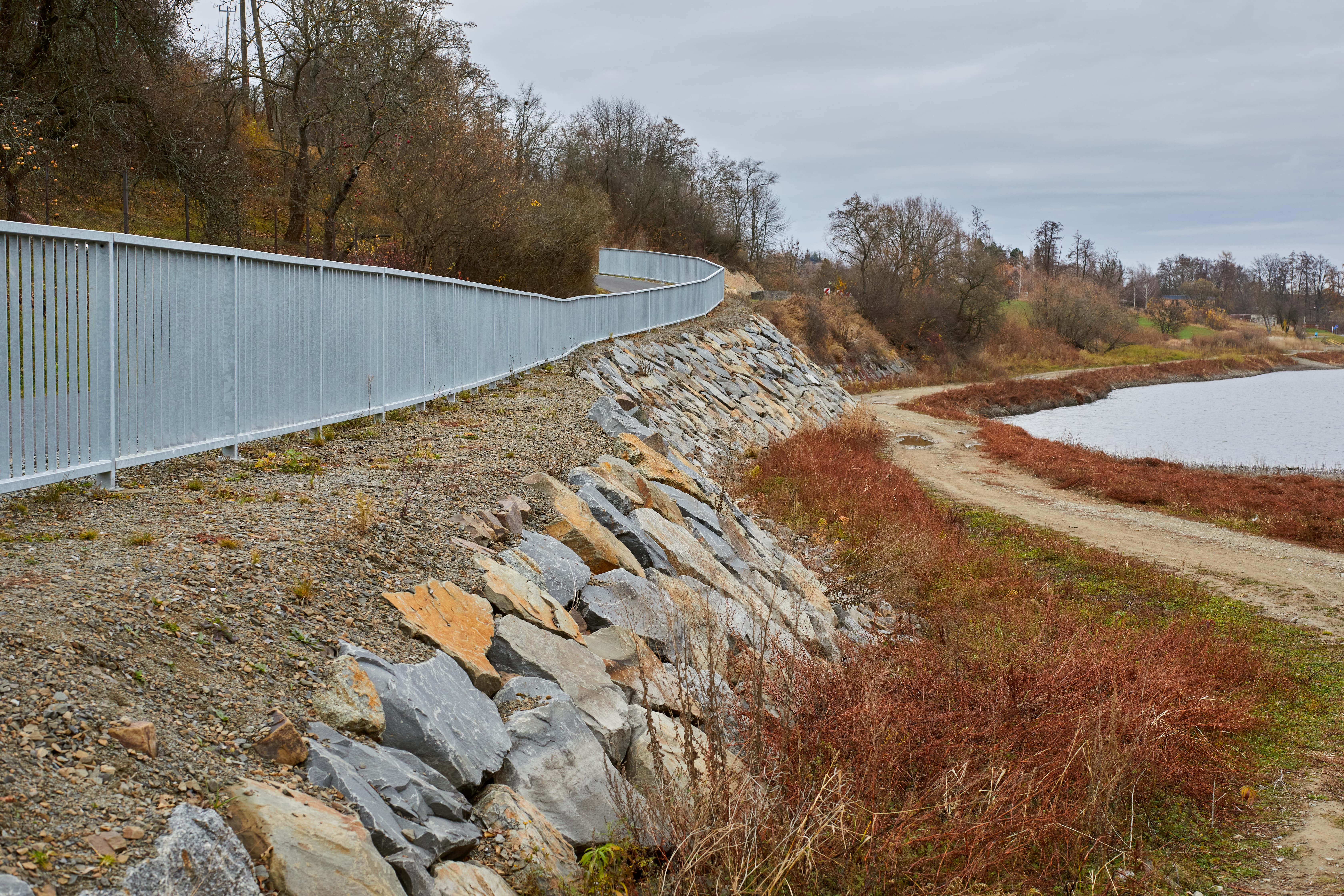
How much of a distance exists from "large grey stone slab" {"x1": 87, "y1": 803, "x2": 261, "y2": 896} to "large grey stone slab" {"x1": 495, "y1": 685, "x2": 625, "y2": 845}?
1.38m

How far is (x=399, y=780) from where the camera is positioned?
11.9 feet

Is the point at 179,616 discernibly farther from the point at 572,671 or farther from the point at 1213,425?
the point at 1213,425

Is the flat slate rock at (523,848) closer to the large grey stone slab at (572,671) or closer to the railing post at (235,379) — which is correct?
the large grey stone slab at (572,671)

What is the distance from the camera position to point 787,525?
575 inches

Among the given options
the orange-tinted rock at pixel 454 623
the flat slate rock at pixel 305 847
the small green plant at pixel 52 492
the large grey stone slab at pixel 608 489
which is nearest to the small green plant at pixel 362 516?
the orange-tinted rock at pixel 454 623

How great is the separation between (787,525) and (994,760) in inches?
354

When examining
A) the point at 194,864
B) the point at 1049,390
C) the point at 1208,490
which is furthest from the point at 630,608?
the point at 1049,390

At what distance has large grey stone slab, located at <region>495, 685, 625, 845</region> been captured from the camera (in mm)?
4090

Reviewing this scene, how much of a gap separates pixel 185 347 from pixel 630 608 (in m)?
4.04

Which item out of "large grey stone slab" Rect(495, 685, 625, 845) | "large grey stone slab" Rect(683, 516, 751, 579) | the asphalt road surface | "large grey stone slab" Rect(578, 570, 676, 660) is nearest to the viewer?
"large grey stone slab" Rect(495, 685, 625, 845)

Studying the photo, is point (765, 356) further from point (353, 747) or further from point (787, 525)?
point (353, 747)

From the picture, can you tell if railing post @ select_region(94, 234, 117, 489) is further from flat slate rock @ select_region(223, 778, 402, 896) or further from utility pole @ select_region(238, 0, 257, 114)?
utility pole @ select_region(238, 0, 257, 114)

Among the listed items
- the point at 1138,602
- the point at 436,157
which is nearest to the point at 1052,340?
the point at 436,157

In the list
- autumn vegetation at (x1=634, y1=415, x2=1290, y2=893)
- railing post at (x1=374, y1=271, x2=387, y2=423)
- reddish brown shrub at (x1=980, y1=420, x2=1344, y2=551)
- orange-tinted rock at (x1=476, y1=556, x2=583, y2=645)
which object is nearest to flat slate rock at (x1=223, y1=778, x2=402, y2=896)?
autumn vegetation at (x1=634, y1=415, x2=1290, y2=893)
